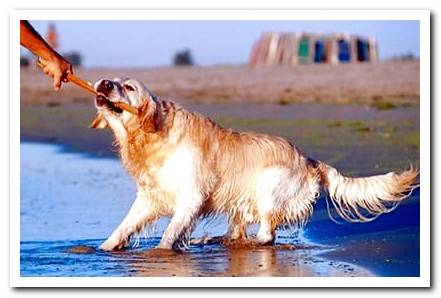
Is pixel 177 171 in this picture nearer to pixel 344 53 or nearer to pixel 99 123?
pixel 99 123

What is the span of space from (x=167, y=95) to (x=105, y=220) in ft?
32.2

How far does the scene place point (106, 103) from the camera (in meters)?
9.56

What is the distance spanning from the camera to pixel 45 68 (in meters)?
9.52

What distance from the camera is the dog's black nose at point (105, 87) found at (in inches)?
372

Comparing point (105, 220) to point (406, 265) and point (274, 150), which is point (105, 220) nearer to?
point (274, 150)

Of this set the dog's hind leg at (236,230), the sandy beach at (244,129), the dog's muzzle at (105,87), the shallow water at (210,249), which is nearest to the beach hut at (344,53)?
the sandy beach at (244,129)

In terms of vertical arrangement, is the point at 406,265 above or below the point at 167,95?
below

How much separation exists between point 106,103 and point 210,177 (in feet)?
3.13

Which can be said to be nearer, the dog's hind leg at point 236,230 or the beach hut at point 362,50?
the dog's hind leg at point 236,230

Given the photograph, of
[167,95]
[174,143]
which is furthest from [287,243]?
[167,95]

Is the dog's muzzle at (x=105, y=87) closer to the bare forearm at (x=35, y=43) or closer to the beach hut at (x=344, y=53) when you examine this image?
the bare forearm at (x=35, y=43)

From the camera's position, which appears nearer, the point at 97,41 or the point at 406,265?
the point at 406,265

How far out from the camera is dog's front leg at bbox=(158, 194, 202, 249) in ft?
31.9

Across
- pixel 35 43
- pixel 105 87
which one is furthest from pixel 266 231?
pixel 35 43
